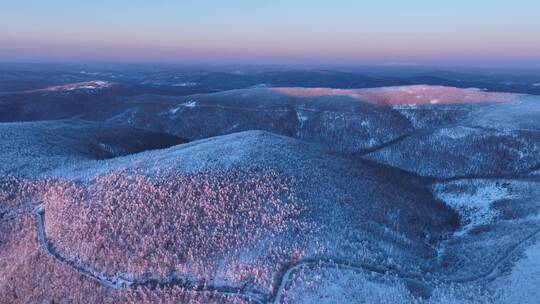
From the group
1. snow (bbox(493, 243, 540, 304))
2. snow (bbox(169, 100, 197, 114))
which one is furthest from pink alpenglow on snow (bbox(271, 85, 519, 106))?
snow (bbox(493, 243, 540, 304))

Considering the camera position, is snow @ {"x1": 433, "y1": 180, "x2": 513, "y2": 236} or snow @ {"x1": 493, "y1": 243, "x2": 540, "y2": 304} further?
snow @ {"x1": 433, "y1": 180, "x2": 513, "y2": 236}

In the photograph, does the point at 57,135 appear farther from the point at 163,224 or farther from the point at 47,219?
the point at 163,224

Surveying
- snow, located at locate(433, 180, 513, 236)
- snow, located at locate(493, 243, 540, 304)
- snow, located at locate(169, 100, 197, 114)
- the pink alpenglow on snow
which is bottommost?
snow, located at locate(433, 180, 513, 236)

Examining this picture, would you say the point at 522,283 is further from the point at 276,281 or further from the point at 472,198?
the point at 472,198

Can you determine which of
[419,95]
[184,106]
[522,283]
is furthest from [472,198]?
[184,106]

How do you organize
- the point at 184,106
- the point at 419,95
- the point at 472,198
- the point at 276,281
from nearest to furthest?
the point at 276,281 < the point at 472,198 < the point at 419,95 < the point at 184,106

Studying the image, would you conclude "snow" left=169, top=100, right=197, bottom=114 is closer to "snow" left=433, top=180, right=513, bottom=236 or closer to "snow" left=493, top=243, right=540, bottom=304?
"snow" left=433, top=180, right=513, bottom=236

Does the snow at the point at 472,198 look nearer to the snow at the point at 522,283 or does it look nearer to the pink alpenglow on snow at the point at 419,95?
the snow at the point at 522,283

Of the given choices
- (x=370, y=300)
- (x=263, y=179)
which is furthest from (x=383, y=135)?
(x=370, y=300)

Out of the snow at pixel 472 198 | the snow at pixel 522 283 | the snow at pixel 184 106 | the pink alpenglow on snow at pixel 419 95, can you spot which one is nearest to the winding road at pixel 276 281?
the snow at pixel 522 283

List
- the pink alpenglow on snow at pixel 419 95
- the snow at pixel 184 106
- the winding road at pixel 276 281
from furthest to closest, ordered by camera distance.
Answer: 1. the snow at pixel 184 106
2. the pink alpenglow on snow at pixel 419 95
3. the winding road at pixel 276 281
